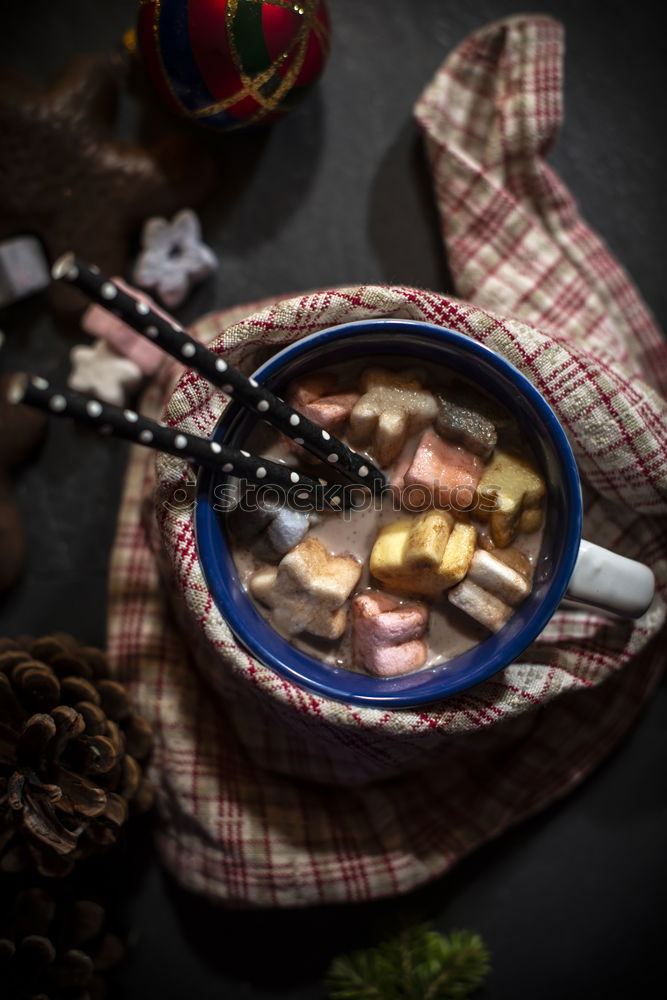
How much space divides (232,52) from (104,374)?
0.42 metres

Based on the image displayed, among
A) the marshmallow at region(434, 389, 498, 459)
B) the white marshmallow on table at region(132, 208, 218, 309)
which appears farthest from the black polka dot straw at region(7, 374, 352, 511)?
the white marshmallow on table at region(132, 208, 218, 309)

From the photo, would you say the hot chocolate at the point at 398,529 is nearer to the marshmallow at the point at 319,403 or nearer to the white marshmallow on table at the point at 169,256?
the marshmallow at the point at 319,403

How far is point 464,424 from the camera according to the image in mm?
874

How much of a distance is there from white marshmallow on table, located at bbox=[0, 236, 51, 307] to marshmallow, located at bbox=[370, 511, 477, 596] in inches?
24.0

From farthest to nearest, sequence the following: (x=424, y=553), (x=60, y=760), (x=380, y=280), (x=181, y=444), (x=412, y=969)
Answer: (x=380, y=280) < (x=412, y=969) < (x=60, y=760) < (x=424, y=553) < (x=181, y=444)

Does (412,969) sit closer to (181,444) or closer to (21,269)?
(181,444)

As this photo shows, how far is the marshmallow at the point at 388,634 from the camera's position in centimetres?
86

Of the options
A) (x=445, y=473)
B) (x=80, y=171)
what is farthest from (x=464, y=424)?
(x=80, y=171)

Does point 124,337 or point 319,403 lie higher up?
point 319,403

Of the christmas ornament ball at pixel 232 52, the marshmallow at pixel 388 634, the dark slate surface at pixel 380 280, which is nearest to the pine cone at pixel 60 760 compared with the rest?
the dark slate surface at pixel 380 280

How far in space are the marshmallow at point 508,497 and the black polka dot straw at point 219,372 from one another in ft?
0.36

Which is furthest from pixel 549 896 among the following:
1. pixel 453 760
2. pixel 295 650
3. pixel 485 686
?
pixel 295 650

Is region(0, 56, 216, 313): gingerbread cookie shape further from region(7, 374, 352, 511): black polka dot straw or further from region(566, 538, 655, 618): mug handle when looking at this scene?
region(566, 538, 655, 618): mug handle

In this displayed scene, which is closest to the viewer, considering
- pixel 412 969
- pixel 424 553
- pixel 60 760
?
pixel 424 553
